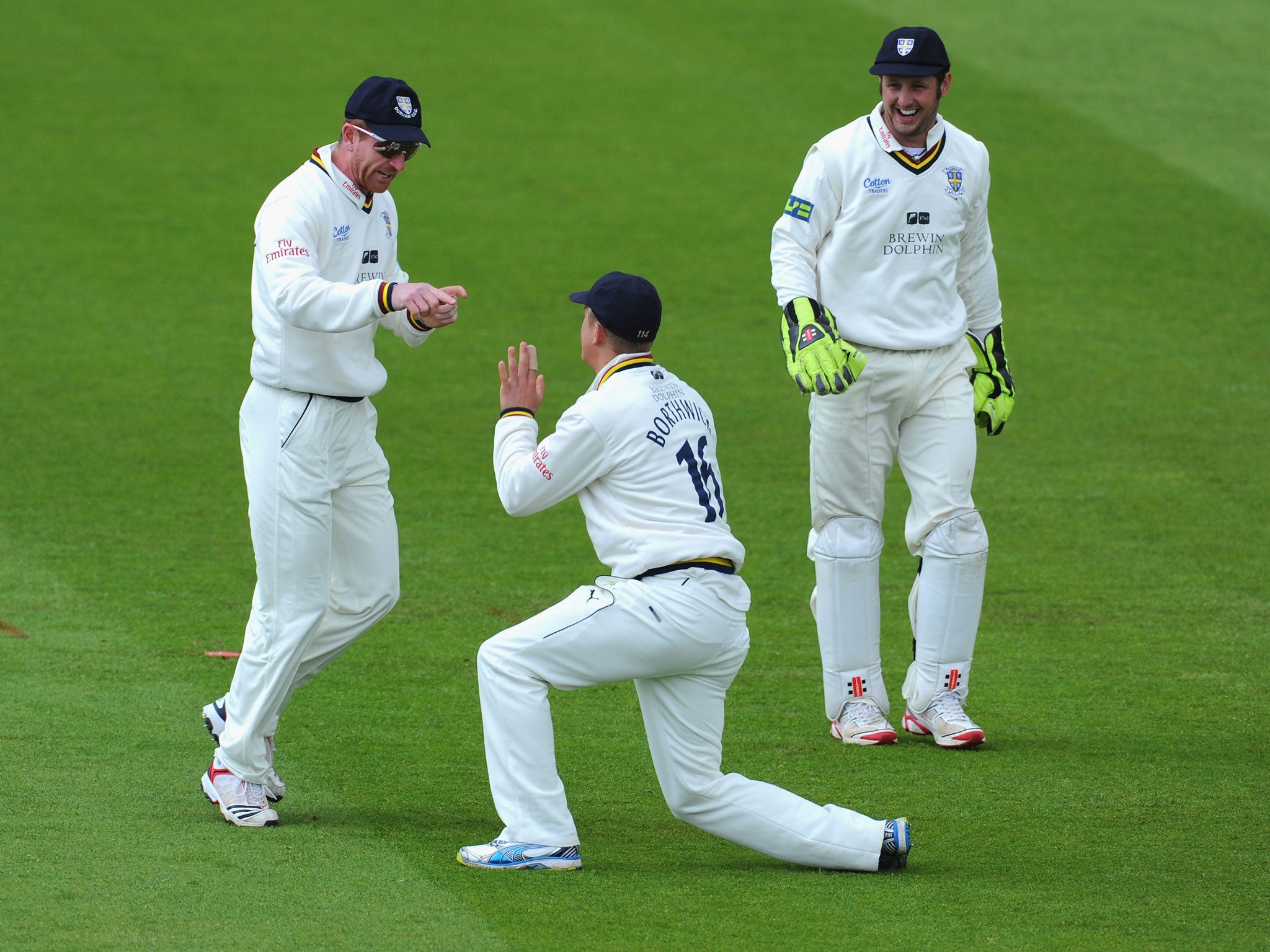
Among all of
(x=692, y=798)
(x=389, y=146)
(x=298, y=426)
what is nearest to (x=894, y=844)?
(x=692, y=798)

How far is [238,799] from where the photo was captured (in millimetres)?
5453

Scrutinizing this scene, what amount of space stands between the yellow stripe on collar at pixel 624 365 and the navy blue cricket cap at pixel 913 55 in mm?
1810

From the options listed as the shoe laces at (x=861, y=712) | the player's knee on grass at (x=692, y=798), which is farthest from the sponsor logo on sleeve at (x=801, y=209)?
the player's knee on grass at (x=692, y=798)

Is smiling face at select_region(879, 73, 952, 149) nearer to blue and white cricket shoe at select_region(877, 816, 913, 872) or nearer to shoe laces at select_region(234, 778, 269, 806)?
blue and white cricket shoe at select_region(877, 816, 913, 872)

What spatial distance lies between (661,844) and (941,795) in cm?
110

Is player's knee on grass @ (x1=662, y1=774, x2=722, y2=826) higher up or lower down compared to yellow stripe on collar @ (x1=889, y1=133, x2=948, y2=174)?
lower down

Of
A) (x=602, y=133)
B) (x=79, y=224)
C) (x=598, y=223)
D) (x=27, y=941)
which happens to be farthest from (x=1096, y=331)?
(x=27, y=941)

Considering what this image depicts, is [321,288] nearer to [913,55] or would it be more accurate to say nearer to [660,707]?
[660,707]

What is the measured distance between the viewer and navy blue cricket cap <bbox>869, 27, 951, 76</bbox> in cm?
639

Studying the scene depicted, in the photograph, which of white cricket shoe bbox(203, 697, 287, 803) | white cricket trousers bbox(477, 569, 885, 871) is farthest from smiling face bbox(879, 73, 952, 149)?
white cricket shoe bbox(203, 697, 287, 803)

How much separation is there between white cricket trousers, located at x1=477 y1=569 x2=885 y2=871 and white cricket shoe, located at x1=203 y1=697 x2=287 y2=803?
0.89 meters

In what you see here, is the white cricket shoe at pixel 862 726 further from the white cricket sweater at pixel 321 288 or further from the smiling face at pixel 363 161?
the smiling face at pixel 363 161

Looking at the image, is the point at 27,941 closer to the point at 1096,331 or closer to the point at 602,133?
the point at 1096,331

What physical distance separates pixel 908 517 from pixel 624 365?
1.90 meters
